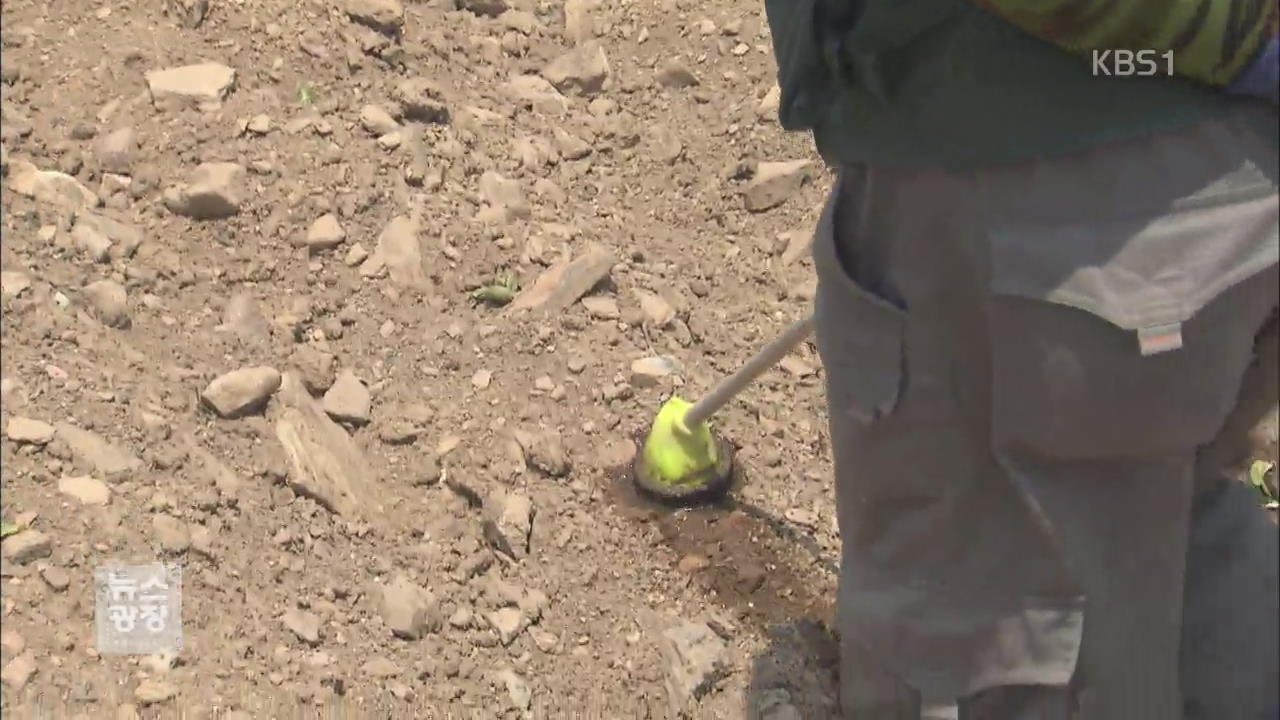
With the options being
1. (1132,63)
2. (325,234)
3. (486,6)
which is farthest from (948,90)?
(486,6)

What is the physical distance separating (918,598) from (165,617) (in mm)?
806

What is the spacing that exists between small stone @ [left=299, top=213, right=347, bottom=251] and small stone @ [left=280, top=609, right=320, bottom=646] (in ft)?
1.92

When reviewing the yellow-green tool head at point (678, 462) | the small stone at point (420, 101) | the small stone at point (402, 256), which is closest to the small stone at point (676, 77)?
the small stone at point (420, 101)

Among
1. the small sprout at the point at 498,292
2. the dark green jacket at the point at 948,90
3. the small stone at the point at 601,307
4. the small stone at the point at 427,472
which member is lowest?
the small stone at the point at 427,472

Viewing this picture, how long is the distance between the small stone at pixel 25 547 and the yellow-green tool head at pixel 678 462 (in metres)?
0.73

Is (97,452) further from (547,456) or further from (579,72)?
(579,72)

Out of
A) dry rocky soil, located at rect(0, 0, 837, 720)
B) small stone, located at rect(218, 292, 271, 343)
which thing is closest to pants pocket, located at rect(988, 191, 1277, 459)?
dry rocky soil, located at rect(0, 0, 837, 720)

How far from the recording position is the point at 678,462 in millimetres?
1765

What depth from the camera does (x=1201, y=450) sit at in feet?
3.44

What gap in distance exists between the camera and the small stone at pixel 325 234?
187 cm

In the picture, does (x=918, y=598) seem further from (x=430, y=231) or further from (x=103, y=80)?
(x=103, y=80)

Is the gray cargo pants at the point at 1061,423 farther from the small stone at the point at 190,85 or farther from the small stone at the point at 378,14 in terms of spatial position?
the small stone at the point at 378,14

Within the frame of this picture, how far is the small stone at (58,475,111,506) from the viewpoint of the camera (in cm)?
147

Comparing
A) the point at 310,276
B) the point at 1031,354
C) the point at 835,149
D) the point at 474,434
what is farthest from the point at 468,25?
the point at 1031,354
